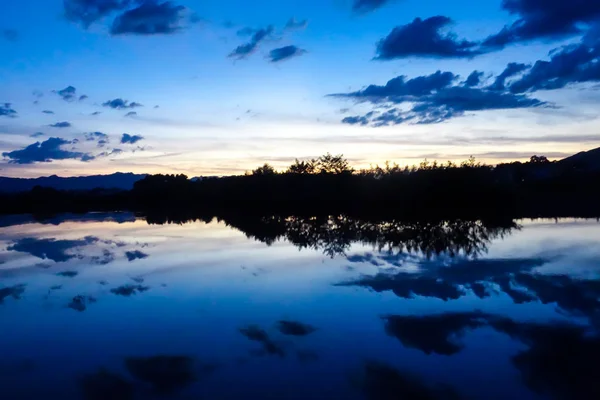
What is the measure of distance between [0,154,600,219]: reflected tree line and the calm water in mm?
18828

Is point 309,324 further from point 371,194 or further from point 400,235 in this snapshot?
point 371,194

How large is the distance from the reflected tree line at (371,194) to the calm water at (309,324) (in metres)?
18.8

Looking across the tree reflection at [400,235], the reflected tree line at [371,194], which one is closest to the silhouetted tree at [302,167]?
the reflected tree line at [371,194]

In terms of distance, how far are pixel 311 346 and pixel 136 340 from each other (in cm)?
277

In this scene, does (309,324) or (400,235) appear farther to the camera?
(400,235)

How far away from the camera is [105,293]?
464 inches

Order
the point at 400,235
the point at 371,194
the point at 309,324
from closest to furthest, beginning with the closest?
the point at 309,324 < the point at 400,235 < the point at 371,194

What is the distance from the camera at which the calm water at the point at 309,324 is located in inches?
247

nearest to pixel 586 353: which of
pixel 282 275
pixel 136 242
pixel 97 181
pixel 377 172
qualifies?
pixel 282 275

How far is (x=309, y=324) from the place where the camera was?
28.9 ft

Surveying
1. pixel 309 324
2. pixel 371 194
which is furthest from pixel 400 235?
pixel 371 194

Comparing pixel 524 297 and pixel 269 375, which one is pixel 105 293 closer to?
pixel 269 375

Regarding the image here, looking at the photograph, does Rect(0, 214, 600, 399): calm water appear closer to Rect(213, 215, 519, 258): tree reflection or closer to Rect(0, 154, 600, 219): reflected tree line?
Rect(213, 215, 519, 258): tree reflection

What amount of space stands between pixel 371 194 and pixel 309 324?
134 feet
